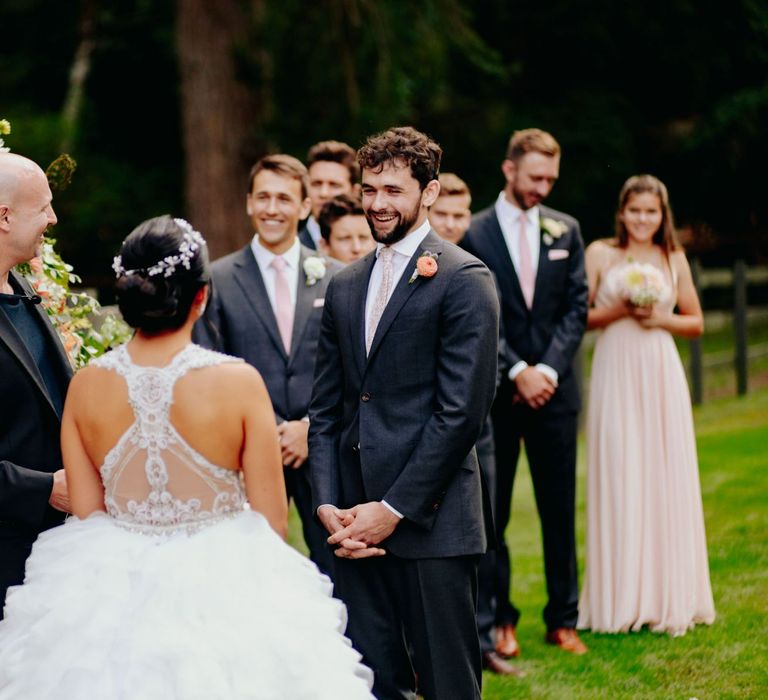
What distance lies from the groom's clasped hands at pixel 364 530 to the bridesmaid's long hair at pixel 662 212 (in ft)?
10.0

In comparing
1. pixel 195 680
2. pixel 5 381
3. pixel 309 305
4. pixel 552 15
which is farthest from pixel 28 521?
pixel 552 15

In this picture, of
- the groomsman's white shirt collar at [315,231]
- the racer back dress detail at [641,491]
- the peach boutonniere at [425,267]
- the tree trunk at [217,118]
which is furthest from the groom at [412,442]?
the tree trunk at [217,118]

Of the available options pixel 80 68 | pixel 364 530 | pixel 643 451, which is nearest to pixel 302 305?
pixel 364 530

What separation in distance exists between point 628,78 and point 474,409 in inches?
672

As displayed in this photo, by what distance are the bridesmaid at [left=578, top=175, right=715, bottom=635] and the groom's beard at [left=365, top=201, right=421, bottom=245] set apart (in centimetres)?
247

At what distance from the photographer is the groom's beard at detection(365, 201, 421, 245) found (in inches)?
161

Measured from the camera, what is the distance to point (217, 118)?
1335cm

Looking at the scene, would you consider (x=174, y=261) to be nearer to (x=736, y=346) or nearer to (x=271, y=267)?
(x=271, y=267)

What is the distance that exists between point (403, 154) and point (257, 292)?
1697mm

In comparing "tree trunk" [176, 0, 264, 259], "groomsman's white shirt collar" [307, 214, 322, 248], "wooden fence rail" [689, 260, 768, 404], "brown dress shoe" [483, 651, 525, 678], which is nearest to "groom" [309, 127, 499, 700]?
"brown dress shoe" [483, 651, 525, 678]

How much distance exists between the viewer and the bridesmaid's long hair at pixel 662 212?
251 inches

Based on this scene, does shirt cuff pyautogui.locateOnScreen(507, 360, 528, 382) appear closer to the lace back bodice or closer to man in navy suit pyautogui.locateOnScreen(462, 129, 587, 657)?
man in navy suit pyautogui.locateOnScreen(462, 129, 587, 657)

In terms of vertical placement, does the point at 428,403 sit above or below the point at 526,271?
below

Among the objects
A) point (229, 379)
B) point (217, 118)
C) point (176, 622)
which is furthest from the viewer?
point (217, 118)
